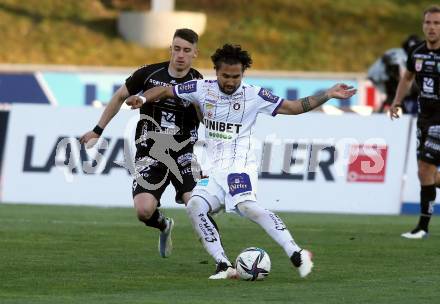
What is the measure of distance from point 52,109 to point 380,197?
4.89 meters

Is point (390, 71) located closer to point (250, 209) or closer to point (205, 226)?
point (205, 226)

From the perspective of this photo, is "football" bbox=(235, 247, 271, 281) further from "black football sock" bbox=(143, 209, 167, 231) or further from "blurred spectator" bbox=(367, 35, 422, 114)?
"blurred spectator" bbox=(367, 35, 422, 114)

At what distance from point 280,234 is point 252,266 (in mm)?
331

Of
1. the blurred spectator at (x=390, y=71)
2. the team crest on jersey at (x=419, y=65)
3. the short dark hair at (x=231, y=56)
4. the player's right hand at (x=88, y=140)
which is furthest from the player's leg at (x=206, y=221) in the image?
the blurred spectator at (x=390, y=71)

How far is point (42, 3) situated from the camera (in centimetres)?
4262

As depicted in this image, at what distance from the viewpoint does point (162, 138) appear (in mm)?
11531

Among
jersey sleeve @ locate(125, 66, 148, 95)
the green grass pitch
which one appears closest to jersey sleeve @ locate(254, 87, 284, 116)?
the green grass pitch

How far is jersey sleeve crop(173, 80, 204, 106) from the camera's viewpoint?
34.5ft

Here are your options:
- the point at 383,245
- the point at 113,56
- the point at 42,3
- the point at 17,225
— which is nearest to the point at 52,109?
the point at 17,225

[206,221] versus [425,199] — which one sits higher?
[206,221]

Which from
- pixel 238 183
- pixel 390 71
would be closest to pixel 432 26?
pixel 238 183

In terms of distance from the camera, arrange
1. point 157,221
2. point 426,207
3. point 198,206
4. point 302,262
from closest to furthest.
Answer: point 302,262, point 198,206, point 157,221, point 426,207

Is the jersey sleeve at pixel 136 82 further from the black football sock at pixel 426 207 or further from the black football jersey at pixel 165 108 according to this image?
the black football sock at pixel 426 207

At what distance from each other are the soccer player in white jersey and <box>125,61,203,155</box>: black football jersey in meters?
0.95
